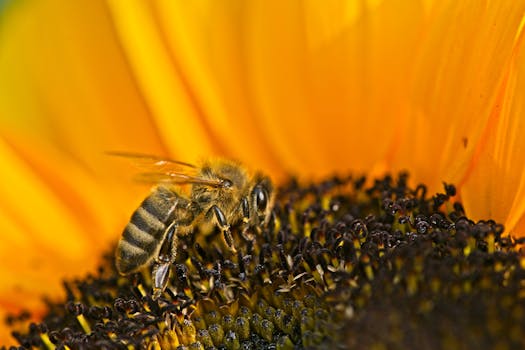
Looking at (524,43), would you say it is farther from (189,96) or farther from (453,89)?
(189,96)

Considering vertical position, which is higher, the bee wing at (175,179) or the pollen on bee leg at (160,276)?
the bee wing at (175,179)

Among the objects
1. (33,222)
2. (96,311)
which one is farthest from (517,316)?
(33,222)

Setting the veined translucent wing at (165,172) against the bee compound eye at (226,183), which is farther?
the bee compound eye at (226,183)

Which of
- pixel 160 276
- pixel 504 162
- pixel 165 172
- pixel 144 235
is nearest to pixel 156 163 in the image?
pixel 165 172

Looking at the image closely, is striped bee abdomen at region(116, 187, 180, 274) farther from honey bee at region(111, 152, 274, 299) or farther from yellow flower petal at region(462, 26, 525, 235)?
yellow flower petal at region(462, 26, 525, 235)

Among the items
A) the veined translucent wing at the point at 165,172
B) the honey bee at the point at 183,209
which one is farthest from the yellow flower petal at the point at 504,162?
the veined translucent wing at the point at 165,172

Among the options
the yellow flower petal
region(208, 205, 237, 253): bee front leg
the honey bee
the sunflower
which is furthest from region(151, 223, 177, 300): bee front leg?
the yellow flower petal

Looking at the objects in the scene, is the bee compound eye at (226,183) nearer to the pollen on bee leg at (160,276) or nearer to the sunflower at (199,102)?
the pollen on bee leg at (160,276)

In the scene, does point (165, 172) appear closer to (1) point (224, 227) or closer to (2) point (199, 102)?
(1) point (224, 227)

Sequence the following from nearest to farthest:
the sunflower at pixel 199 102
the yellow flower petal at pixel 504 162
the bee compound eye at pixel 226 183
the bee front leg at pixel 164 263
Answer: the yellow flower petal at pixel 504 162
the bee front leg at pixel 164 263
the bee compound eye at pixel 226 183
the sunflower at pixel 199 102
